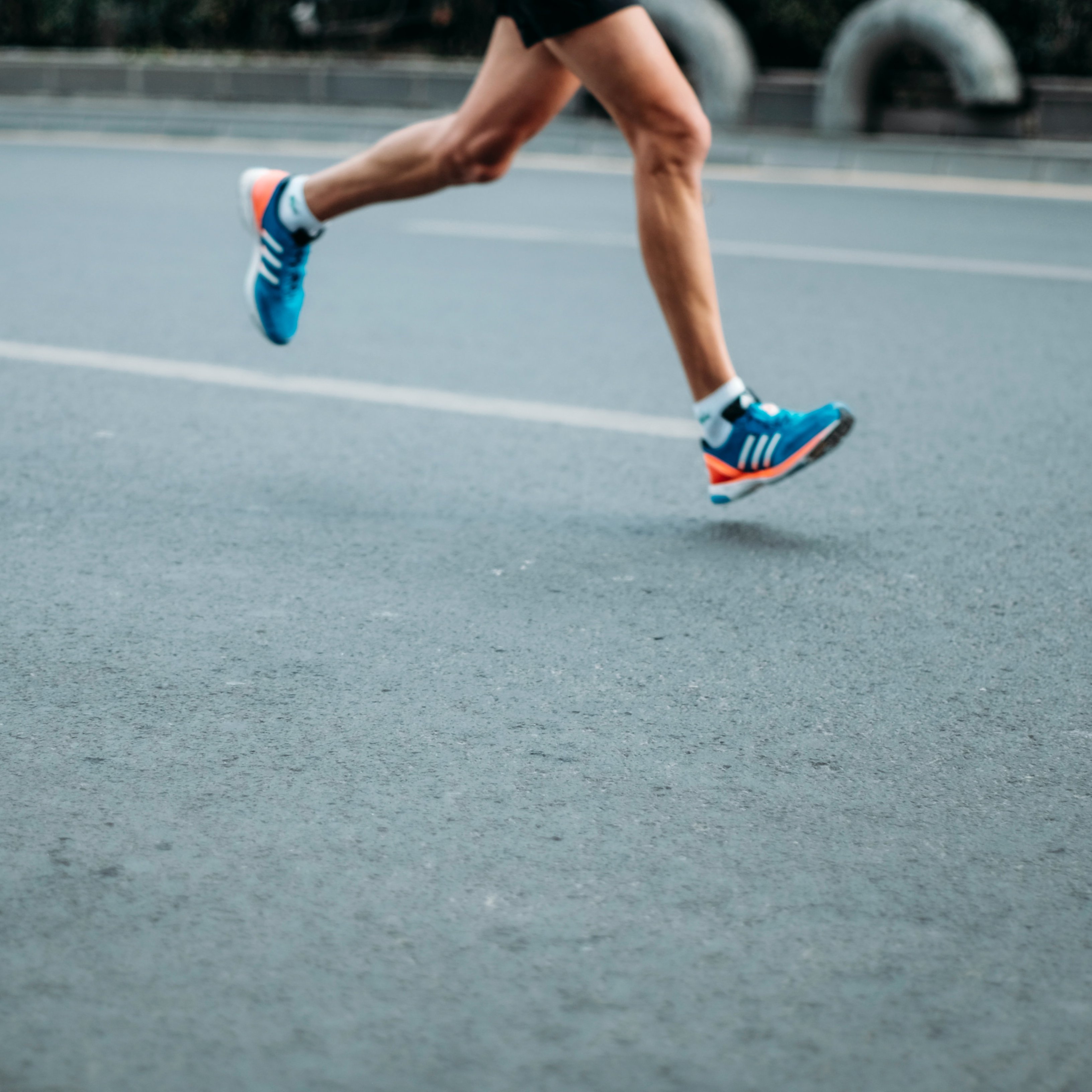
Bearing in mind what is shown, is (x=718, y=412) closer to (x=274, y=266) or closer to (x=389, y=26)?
(x=274, y=266)

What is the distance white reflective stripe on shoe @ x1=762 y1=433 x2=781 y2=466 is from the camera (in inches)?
128

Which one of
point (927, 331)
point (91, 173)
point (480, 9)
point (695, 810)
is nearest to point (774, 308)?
point (927, 331)

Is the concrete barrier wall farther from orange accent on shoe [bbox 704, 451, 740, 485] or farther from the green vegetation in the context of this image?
orange accent on shoe [bbox 704, 451, 740, 485]

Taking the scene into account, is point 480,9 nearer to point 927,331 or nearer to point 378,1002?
point 927,331

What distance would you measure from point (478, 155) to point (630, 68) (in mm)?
493

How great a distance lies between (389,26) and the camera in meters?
17.1

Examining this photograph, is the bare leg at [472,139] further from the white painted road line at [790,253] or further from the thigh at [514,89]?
the white painted road line at [790,253]

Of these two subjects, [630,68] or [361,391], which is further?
[361,391]

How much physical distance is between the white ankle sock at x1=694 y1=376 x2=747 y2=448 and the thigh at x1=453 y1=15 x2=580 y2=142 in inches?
27.2

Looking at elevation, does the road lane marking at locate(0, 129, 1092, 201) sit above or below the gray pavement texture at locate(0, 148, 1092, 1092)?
above

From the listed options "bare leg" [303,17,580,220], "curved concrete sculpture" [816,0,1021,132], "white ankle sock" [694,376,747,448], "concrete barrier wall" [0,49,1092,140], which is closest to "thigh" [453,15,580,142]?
"bare leg" [303,17,580,220]

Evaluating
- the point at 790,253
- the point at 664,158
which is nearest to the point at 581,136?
the point at 790,253

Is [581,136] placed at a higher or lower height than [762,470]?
higher

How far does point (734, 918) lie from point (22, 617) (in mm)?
1435
